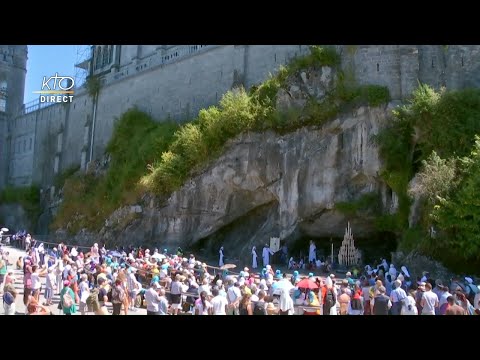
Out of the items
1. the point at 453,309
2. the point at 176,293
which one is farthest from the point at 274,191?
the point at 453,309

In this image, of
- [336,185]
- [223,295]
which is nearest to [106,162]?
[336,185]

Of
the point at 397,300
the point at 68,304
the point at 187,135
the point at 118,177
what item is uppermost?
the point at 187,135

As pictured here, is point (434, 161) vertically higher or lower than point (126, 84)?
lower

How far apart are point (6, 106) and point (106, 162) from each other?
28814mm

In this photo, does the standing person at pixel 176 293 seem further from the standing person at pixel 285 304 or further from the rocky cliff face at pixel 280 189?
the rocky cliff face at pixel 280 189

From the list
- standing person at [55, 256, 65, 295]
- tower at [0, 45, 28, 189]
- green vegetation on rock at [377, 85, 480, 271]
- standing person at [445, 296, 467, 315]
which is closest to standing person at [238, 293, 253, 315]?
standing person at [445, 296, 467, 315]

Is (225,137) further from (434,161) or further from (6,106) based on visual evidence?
(6,106)

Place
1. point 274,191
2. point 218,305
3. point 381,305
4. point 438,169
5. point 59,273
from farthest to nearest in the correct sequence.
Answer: point 274,191, point 438,169, point 59,273, point 218,305, point 381,305

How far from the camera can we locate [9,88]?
61.1 metres

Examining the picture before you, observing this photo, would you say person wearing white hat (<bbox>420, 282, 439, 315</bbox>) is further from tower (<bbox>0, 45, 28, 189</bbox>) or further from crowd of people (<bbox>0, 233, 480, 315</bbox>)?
tower (<bbox>0, 45, 28, 189</bbox>)

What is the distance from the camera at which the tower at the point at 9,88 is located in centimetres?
5869

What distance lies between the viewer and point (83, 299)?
38.9 feet

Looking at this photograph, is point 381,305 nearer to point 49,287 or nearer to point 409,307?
point 409,307

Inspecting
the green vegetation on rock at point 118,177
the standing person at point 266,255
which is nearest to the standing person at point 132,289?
the standing person at point 266,255
